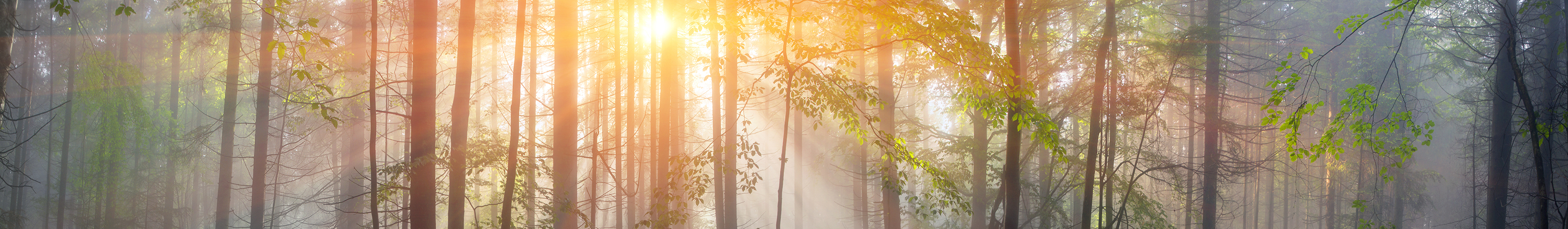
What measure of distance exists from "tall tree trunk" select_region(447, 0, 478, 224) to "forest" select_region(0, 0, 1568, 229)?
0.10 feet

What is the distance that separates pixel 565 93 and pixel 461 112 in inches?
73.9

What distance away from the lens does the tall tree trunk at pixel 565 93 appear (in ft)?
27.0

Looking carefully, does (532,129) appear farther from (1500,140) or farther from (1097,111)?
(1500,140)

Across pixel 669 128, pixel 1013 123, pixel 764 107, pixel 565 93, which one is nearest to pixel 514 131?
pixel 565 93

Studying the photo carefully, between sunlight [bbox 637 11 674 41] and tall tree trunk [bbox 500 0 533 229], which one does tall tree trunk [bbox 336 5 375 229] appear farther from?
tall tree trunk [bbox 500 0 533 229]

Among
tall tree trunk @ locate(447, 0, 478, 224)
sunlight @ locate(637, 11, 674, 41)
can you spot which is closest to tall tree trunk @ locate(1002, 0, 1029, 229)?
sunlight @ locate(637, 11, 674, 41)

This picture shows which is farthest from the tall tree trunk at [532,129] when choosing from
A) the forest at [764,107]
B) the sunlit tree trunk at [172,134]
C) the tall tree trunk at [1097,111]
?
the sunlit tree trunk at [172,134]

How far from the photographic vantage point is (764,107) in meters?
21.3

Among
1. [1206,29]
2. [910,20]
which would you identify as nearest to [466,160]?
[910,20]

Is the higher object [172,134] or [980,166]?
[172,134]

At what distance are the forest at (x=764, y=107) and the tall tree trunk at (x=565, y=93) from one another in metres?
0.04

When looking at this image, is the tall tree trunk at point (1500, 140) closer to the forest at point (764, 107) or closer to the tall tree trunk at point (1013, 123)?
the forest at point (764, 107)

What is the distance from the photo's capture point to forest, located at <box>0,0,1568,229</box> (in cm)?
595

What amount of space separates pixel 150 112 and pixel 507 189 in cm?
2894
